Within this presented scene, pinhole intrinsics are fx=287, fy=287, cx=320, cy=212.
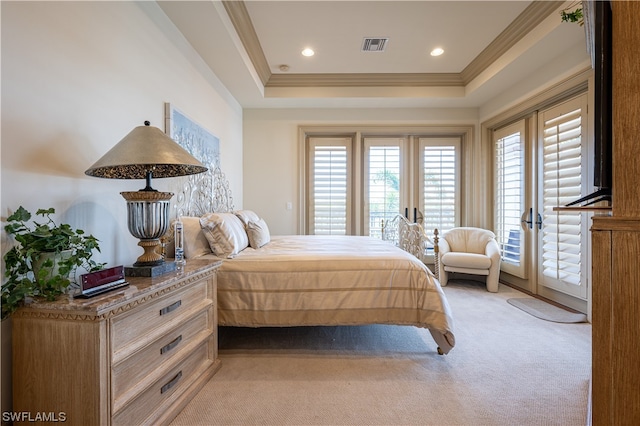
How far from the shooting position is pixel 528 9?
277cm

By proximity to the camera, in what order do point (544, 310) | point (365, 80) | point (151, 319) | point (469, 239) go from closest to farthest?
point (151, 319)
point (544, 310)
point (365, 80)
point (469, 239)

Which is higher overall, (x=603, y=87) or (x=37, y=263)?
(x=603, y=87)

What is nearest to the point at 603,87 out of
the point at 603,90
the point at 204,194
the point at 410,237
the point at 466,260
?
the point at 603,90

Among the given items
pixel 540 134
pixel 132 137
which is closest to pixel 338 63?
pixel 540 134

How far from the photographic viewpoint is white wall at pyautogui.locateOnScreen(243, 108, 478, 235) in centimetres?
466

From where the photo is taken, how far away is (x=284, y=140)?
4.68 m

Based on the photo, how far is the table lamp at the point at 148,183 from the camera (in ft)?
4.74

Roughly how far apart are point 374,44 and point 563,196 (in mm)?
2736

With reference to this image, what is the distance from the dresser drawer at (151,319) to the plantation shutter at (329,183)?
10.3 feet

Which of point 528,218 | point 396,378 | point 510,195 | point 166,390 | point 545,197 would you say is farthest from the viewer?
point 510,195

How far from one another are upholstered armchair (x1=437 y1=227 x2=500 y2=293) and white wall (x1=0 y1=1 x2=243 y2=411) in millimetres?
3456

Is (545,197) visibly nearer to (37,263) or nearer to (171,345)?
(171,345)

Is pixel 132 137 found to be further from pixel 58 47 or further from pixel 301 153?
A: pixel 301 153

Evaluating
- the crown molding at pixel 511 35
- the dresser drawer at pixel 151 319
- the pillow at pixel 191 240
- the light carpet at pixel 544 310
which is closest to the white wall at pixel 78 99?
the pillow at pixel 191 240
